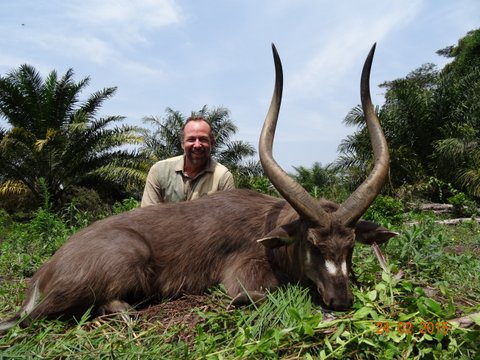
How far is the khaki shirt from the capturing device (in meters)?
5.66

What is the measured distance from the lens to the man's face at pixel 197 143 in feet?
18.4

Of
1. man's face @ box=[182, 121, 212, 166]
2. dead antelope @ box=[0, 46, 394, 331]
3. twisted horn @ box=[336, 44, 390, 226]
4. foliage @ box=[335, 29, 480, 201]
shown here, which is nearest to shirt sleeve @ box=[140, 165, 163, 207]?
man's face @ box=[182, 121, 212, 166]

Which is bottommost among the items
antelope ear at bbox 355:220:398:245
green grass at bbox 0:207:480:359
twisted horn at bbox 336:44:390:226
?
green grass at bbox 0:207:480:359

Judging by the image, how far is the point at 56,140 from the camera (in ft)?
60.3

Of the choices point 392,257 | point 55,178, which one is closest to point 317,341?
point 392,257

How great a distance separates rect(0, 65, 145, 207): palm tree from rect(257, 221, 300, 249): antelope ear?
16.9 m

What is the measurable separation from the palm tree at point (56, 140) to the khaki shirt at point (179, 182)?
14223mm

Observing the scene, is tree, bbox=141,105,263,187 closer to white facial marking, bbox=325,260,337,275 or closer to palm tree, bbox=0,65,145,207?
palm tree, bbox=0,65,145,207

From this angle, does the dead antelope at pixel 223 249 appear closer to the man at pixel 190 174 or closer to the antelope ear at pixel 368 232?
the antelope ear at pixel 368 232

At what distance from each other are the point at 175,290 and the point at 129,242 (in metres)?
0.59

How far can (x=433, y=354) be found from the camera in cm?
244

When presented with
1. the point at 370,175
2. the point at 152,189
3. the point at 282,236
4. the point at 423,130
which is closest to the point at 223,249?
the point at 282,236

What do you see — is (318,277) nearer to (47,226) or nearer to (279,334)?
(279,334)
